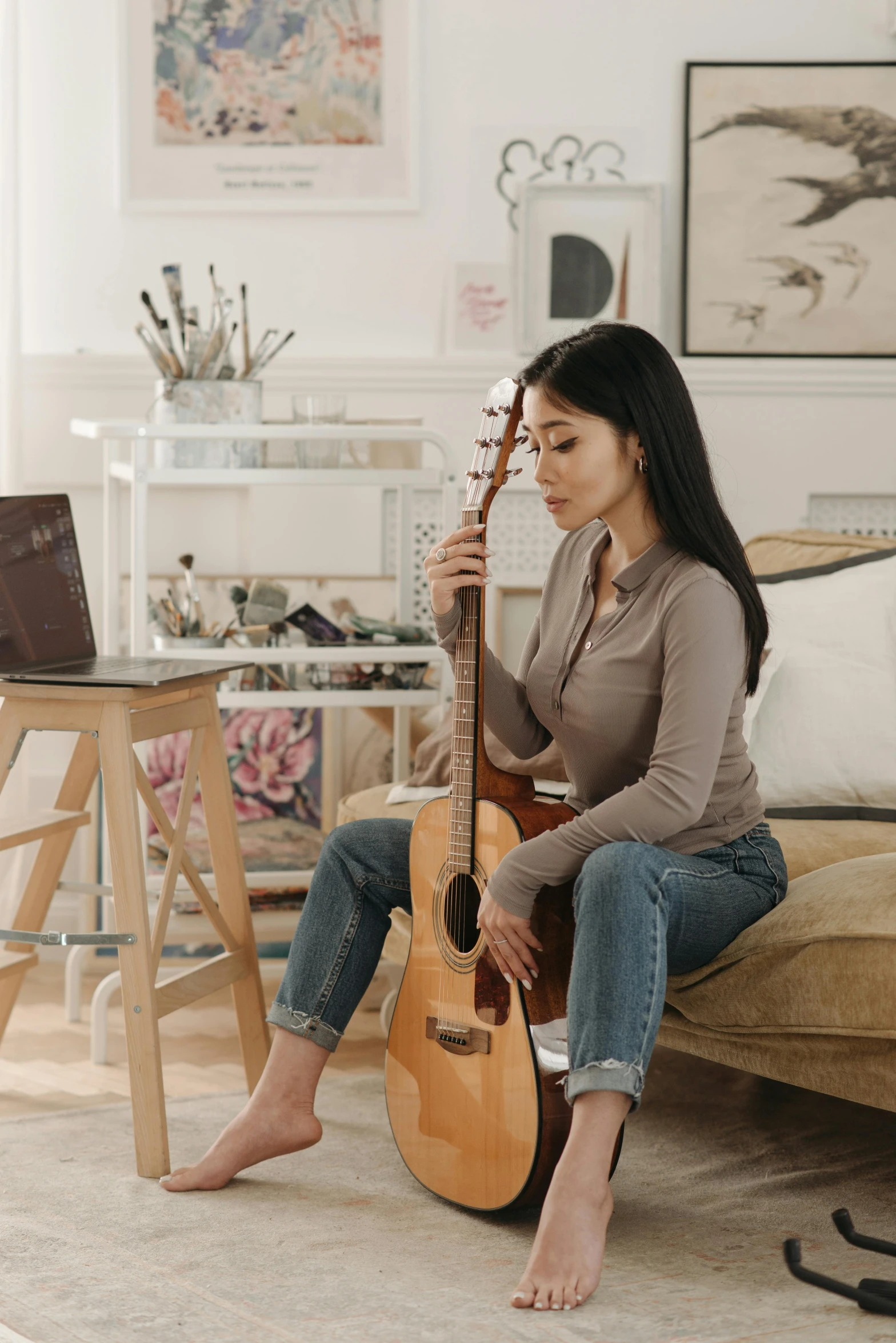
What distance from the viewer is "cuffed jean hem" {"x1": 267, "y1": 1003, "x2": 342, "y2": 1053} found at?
1.71 metres

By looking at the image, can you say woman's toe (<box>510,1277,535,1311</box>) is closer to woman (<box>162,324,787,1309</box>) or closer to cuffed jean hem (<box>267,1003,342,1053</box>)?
woman (<box>162,324,787,1309</box>)

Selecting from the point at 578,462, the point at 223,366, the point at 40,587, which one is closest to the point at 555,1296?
the point at 578,462

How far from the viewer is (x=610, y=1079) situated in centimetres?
141

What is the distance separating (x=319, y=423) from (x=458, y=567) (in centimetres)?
81

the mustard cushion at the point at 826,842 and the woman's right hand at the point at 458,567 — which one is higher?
the woman's right hand at the point at 458,567

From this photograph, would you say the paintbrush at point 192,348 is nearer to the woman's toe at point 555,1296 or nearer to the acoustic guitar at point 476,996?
the acoustic guitar at point 476,996

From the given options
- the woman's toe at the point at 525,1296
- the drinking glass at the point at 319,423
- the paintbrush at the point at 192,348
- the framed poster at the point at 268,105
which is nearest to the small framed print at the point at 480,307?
the framed poster at the point at 268,105

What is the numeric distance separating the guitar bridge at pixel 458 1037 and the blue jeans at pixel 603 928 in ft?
0.41

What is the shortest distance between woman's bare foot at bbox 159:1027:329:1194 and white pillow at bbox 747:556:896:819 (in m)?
0.85

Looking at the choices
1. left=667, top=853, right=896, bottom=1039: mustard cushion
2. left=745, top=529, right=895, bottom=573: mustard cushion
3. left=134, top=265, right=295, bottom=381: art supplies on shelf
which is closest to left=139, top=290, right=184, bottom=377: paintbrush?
left=134, top=265, right=295, bottom=381: art supplies on shelf

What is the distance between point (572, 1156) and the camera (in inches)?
55.5

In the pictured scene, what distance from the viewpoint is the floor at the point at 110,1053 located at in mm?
2100

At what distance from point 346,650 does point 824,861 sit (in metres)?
0.83

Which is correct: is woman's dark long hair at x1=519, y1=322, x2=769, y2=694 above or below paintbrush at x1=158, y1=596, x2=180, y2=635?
above
